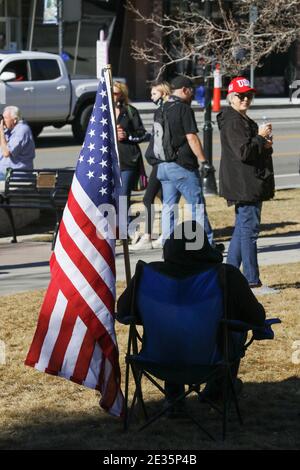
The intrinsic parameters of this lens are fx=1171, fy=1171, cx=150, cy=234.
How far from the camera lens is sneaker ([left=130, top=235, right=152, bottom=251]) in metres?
12.9

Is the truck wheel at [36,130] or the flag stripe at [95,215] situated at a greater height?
the flag stripe at [95,215]

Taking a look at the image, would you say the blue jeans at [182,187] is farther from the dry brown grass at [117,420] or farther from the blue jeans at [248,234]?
the dry brown grass at [117,420]

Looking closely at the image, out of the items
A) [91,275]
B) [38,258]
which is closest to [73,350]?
[91,275]

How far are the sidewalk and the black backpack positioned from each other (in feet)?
3.79

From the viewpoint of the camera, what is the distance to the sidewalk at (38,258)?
11.0 m

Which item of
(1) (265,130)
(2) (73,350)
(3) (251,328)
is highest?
(1) (265,130)

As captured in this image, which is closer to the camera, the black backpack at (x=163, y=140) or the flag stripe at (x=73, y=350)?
the flag stripe at (x=73, y=350)

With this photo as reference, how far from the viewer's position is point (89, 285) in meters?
6.82

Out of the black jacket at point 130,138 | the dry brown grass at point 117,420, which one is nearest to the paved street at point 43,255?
the black jacket at point 130,138

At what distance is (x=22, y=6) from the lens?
137 ft

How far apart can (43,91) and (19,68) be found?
0.75 metres

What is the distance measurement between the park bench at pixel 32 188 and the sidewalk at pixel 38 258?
0.40m

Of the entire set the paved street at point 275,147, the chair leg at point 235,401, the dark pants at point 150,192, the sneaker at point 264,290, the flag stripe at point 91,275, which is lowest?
the paved street at point 275,147

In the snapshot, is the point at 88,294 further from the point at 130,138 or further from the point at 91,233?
the point at 130,138
